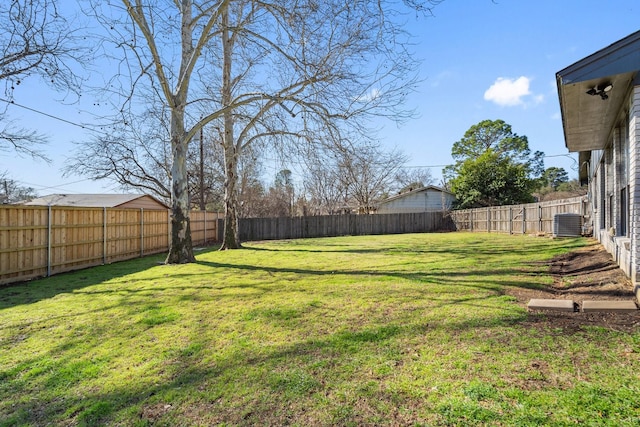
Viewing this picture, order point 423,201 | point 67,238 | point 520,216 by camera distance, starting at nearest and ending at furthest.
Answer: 1. point 67,238
2. point 520,216
3. point 423,201

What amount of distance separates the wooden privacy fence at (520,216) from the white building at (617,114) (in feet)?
21.8

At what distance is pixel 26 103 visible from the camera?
1014 cm

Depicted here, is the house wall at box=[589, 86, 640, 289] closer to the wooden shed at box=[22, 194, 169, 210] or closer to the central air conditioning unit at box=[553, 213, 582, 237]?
the central air conditioning unit at box=[553, 213, 582, 237]

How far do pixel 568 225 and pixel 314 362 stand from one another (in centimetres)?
1343

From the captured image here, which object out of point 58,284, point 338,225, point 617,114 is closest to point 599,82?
point 617,114

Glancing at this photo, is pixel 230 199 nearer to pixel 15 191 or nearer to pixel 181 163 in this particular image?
pixel 181 163

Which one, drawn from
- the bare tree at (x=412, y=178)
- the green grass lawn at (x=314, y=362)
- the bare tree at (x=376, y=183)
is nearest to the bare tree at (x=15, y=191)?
the bare tree at (x=376, y=183)

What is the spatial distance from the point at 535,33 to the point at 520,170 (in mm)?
19088

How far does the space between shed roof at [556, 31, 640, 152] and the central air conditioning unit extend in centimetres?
657

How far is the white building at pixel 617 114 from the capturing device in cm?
436

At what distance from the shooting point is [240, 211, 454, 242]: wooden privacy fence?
68.8ft

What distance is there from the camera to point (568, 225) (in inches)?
499

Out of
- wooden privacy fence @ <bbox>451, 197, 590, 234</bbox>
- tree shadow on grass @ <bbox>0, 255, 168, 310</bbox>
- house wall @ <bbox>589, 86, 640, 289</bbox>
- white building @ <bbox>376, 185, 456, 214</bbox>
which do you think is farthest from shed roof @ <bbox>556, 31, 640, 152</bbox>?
white building @ <bbox>376, 185, 456, 214</bbox>

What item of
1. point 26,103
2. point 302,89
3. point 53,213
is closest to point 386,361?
point 302,89
